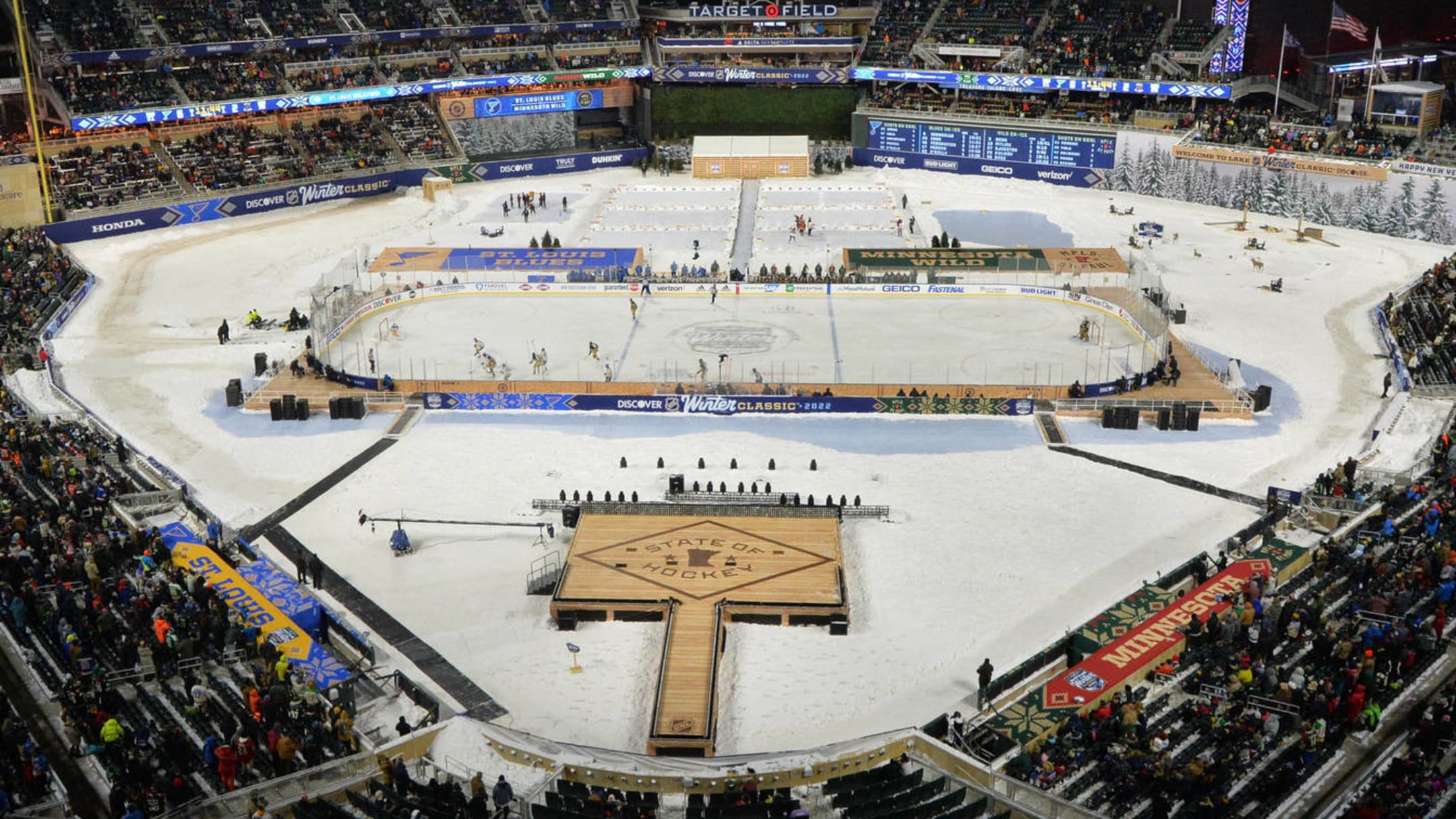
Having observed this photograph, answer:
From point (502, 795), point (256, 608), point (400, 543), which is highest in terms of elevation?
point (256, 608)

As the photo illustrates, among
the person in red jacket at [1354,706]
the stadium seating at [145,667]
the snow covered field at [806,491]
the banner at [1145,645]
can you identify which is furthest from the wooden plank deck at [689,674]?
the person in red jacket at [1354,706]

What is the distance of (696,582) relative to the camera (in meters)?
35.2

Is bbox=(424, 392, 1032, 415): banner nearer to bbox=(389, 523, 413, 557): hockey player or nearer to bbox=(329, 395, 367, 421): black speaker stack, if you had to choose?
bbox=(329, 395, 367, 421): black speaker stack

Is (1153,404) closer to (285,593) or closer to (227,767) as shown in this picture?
(285,593)

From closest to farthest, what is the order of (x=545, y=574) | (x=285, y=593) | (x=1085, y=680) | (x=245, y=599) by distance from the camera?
1. (x=1085, y=680)
2. (x=245, y=599)
3. (x=285, y=593)
4. (x=545, y=574)

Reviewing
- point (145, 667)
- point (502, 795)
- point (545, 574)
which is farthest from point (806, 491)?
point (145, 667)

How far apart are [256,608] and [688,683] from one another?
9811 millimetres

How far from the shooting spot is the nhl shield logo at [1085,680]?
28.0m

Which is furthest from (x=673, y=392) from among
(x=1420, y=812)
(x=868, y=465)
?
(x=1420, y=812)

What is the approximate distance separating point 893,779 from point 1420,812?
342 inches

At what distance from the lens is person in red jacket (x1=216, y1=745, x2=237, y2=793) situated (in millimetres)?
23672

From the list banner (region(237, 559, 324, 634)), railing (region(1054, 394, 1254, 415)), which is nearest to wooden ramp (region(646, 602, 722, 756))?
banner (region(237, 559, 324, 634))

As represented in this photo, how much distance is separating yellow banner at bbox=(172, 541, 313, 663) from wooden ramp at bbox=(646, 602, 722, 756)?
760 centimetres

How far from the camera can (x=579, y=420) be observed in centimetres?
4788
